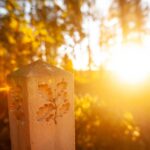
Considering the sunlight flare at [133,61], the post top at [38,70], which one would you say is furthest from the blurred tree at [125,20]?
the post top at [38,70]

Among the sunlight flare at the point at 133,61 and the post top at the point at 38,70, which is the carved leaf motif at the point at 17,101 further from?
the sunlight flare at the point at 133,61

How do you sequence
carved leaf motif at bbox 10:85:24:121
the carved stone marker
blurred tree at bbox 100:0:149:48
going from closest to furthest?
Result: 1. the carved stone marker
2. carved leaf motif at bbox 10:85:24:121
3. blurred tree at bbox 100:0:149:48

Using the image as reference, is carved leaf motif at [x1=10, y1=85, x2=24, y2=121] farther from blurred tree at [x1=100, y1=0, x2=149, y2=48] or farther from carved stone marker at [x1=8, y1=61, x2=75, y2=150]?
blurred tree at [x1=100, y1=0, x2=149, y2=48]

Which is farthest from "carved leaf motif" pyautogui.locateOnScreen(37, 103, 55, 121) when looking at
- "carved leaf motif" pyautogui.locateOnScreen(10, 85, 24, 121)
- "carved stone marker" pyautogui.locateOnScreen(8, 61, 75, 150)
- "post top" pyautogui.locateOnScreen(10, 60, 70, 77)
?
"post top" pyautogui.locateOnScreen(10, 60, 70, 77)

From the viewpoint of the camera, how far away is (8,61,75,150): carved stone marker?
3.07 metres

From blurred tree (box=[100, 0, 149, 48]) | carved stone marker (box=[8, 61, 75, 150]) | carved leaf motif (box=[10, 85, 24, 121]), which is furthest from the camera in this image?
blurred tree (box=[100, 0, 149, 48])

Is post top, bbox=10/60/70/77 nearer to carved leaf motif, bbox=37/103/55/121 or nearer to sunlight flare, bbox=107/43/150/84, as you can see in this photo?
carved leaf motif, bbox=37/103/55/121

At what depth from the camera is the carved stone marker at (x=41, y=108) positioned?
3.07m

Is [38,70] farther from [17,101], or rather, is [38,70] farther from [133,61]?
[133,61]

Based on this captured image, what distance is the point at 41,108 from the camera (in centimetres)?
312

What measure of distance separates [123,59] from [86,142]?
10.6 ft

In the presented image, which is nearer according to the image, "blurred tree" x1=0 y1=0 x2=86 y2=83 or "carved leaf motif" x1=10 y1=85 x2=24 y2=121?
"carved leaf motif" x1=10 y1=85 x2=24 y2=121

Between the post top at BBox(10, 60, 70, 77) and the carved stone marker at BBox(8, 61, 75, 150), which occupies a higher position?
the post top at BBox(10, 60, 70, 77)

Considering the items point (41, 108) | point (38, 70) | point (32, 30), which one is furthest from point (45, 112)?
point (32, 30)
